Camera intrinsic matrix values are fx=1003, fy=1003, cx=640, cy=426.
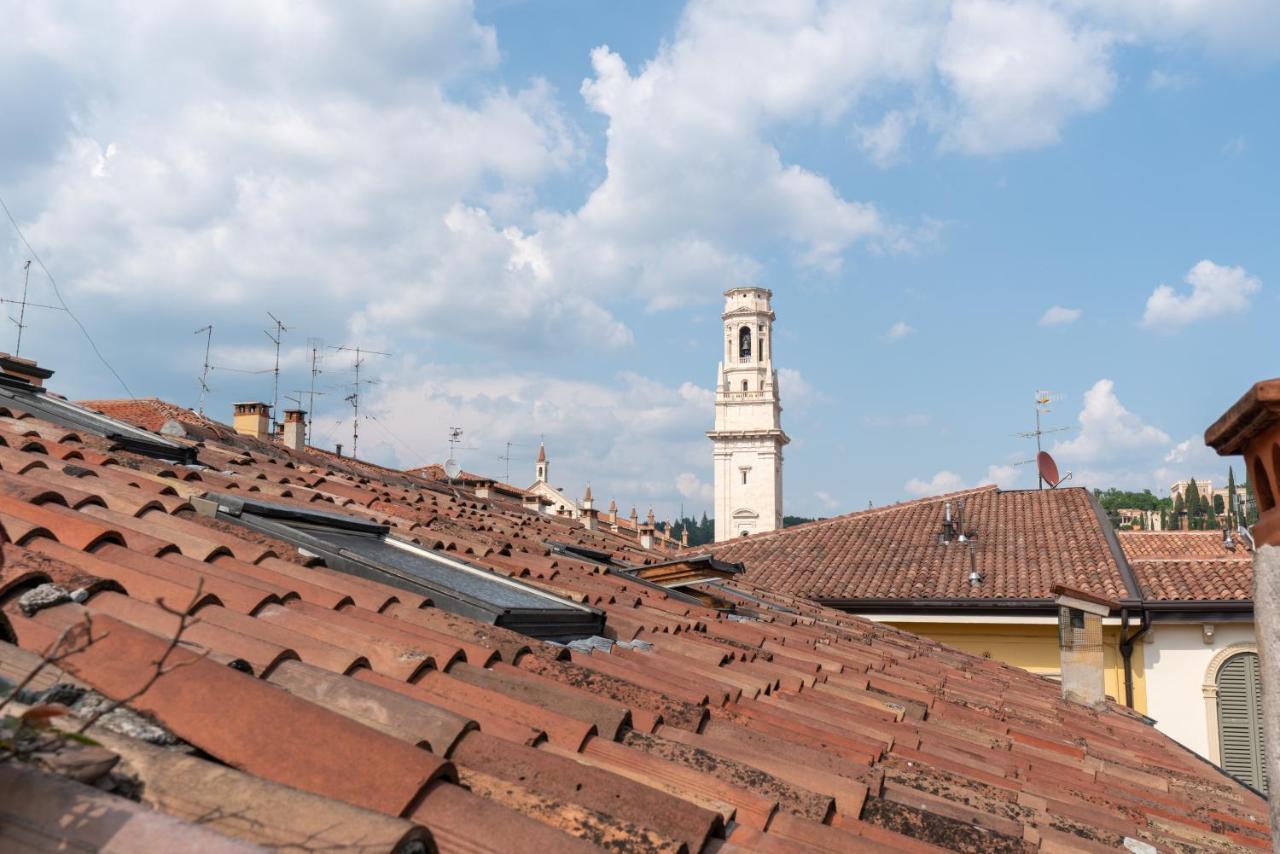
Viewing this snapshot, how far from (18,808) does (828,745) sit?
9.65ft

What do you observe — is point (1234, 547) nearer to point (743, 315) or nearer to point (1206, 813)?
point (1206, 813)

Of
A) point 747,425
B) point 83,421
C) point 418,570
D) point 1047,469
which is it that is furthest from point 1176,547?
point 747,425

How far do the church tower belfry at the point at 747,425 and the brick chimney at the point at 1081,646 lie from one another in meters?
57.2

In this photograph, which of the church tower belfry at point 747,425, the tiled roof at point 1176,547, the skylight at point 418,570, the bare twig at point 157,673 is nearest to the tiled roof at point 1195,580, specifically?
the tiled roof at point 1176,547

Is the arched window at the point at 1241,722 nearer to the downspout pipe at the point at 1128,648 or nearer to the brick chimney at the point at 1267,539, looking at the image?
the downspout pipe at the point at 1128,648

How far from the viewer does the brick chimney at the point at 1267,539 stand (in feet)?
8.46

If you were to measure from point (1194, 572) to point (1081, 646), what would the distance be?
29.2 feet

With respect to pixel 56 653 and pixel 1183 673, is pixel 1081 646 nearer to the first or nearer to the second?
pixel 1183 673

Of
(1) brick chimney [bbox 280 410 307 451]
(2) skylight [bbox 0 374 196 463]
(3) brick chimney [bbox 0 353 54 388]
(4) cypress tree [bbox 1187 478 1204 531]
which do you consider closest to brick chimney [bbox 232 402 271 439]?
(1) brick chimney [bbox 280 410 307 451]

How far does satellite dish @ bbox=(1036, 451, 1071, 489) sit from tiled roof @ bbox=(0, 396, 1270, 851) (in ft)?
68.4

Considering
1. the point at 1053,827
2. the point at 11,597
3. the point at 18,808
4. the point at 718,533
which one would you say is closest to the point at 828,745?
the point at 1053,827

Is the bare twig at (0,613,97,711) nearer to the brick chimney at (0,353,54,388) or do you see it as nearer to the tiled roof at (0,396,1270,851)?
the tiled roof at (0,396,1270,851)

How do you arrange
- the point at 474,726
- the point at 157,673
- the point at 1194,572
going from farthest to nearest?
the point at 1194,572 < the point at 474,726 < the point at 157,673

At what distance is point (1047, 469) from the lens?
26016 mm
